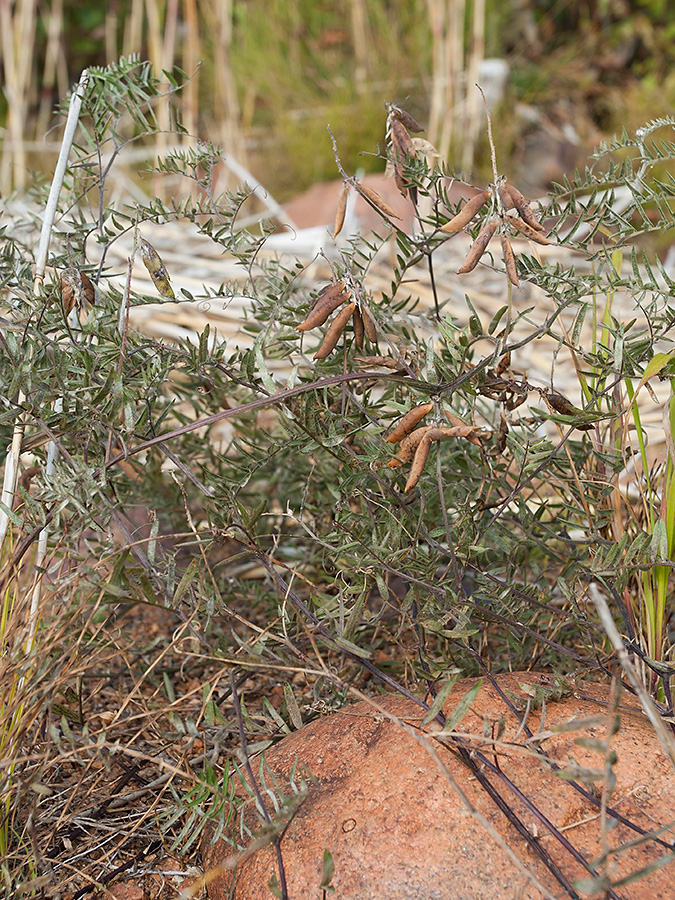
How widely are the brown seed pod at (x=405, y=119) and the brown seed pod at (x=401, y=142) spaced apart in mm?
11

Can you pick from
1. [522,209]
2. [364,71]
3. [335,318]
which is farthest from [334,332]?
[364,71]

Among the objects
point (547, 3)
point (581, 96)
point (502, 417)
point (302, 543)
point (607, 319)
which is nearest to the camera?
point (502, 417)

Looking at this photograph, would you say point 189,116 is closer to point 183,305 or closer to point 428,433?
point 183,305

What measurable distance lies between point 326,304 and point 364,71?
4.24 metres

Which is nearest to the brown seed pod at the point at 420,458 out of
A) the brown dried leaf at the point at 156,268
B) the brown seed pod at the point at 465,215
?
the brown seed pod at the point at 465,215

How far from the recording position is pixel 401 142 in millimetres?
990

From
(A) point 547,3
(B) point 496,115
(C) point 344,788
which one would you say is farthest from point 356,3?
(C) point 344,788

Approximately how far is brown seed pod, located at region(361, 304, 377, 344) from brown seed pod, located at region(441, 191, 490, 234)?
0.38 feet

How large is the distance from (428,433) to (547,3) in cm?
651

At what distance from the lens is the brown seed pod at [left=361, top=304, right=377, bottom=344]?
92cm

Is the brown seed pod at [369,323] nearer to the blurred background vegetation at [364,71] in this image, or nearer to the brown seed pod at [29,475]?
the brown seed pod at [29,475]

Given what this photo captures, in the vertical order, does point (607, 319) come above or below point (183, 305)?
above

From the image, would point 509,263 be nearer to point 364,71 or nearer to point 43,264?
point 43,264

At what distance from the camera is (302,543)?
1457 mm
